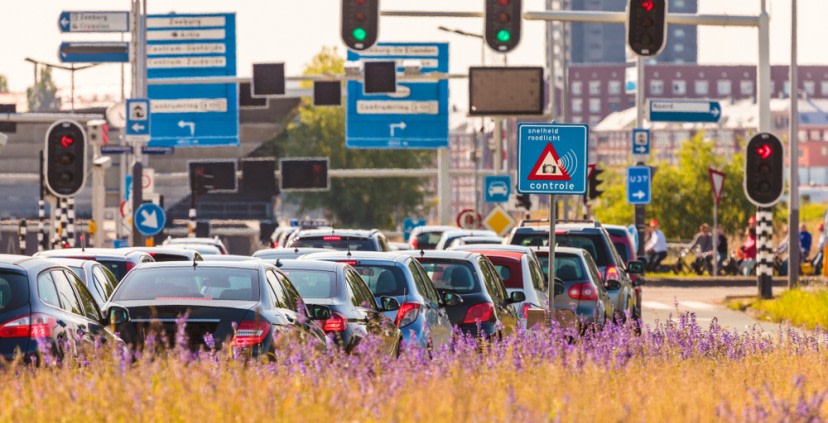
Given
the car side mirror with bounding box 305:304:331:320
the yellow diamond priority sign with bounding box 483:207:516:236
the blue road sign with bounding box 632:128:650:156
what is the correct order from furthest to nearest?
the yellow diamond priority sign with bounding box 483:207:516:236 → the blue road sign with bounding box 632:128:650:156 → the car side mirror with bounding box 305:304:331:320

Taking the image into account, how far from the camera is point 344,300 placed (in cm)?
1620

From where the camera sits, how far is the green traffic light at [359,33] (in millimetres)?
27328

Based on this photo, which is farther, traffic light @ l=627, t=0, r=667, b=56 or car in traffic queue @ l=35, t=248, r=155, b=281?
traffic light @ l=627, t=0, r=667, b=56

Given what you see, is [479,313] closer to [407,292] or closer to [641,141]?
[407,292]

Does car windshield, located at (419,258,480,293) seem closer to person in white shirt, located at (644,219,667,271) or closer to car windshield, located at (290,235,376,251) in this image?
car windshield, located at (290,235,376,251)

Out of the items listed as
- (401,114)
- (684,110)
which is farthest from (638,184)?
(401,114)

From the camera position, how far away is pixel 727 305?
3728cm

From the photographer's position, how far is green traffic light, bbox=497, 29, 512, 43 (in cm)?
2764

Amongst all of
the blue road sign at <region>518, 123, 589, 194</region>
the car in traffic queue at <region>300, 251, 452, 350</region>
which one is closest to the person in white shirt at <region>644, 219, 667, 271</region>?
the blue road sign at <region>518, 123, 589, 194</region>

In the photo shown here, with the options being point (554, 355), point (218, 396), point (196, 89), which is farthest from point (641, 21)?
point (196, 89)

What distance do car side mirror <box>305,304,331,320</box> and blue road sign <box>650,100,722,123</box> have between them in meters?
25.9

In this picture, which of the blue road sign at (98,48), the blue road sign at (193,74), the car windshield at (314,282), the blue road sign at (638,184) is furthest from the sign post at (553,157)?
the blue road sign at (193,74)

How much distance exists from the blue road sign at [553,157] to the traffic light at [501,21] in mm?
7990

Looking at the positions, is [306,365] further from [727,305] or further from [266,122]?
[266,122]
